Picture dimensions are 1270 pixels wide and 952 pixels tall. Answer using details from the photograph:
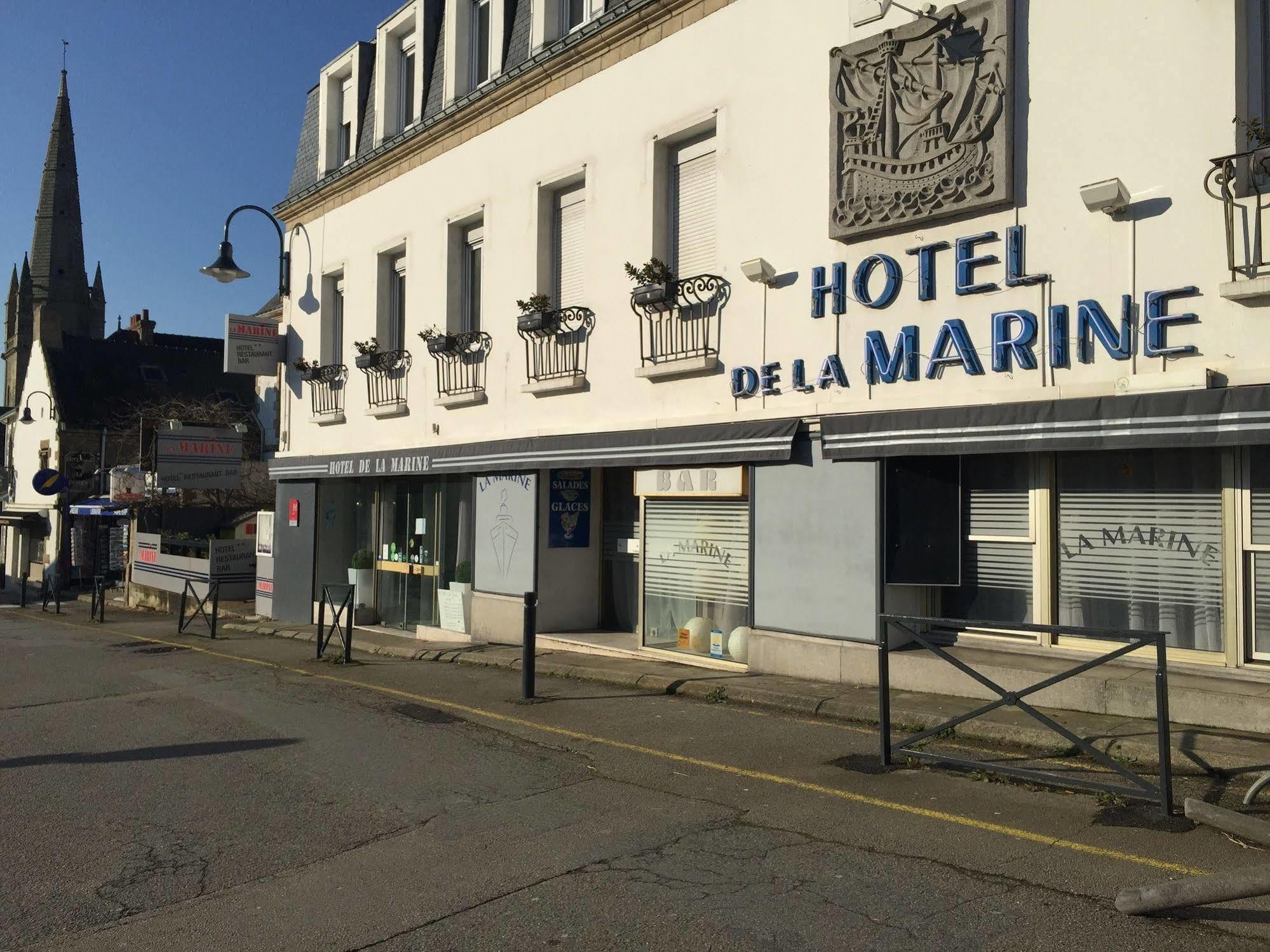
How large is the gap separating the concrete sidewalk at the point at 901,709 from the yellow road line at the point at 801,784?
5.18ft

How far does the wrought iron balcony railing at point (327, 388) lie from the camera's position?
61.5 feet

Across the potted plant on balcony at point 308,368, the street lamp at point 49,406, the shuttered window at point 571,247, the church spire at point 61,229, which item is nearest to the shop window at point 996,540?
the shuttered window at point 571,247

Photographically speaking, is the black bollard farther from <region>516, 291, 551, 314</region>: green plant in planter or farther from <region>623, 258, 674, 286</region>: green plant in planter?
<region>516, 291, 551, 314</region>: green plant in planter

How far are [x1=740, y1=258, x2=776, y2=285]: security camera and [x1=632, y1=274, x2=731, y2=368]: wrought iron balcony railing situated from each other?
1.87ft

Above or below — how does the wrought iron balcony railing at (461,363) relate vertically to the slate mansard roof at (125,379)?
below

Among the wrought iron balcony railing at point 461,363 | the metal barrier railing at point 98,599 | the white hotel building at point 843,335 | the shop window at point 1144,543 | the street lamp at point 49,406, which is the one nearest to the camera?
→ the white hotel building at point 843,335

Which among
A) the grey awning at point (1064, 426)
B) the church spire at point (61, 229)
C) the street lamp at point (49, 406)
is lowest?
the grey awning at point (1064, 426)

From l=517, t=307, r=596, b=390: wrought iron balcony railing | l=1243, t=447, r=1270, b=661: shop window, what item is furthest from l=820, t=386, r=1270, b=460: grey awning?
l=517, t=307, r=596, b=390: wrought iron balcony railing

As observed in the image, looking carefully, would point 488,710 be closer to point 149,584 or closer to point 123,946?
point 123,946

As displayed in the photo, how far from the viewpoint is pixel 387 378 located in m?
17.4

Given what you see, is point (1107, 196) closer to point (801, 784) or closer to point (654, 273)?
point (801, 784)

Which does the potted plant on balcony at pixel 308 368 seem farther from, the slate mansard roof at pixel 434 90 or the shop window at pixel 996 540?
the shop window at pixel 996 540

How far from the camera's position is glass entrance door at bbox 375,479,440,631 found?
16812mm

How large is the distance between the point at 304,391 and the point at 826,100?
1250 cm
